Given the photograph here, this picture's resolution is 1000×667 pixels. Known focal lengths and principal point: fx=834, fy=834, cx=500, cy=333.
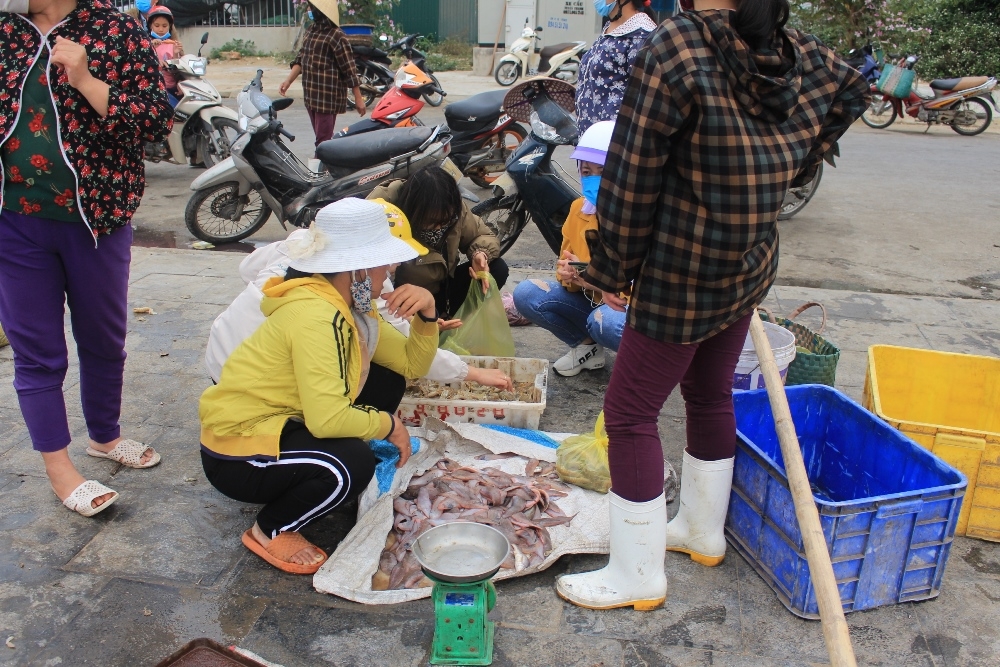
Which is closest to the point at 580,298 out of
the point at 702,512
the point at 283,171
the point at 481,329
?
the point at 481,329

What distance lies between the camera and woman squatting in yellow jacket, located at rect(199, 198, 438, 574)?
2406 mm

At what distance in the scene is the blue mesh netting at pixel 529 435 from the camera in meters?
3.30

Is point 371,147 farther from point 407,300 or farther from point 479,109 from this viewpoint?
point 407,300

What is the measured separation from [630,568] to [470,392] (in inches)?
54.9

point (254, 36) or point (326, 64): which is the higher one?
point (326, 64)

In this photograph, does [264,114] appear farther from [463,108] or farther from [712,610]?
[712,610]

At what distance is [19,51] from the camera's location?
8.21 feet

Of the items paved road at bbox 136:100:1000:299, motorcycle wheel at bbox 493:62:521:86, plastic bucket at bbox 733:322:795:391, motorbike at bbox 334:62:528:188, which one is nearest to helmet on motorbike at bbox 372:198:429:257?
plastic bucket at bbox 733:322:795:391

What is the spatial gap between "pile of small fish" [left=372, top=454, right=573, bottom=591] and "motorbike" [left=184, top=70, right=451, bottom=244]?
2.96m

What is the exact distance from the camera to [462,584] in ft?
6.93

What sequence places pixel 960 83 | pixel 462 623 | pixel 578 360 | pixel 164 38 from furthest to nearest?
pixel 960 83
pixel 164 38
pixel 578 360
pixel 462 623

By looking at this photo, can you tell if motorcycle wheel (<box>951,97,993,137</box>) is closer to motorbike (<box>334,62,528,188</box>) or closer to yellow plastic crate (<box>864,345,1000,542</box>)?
motorbike (<box>334,62,528,188</box>)

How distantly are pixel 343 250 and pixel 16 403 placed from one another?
2.06m

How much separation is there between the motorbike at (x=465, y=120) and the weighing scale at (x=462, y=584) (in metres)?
5.21
